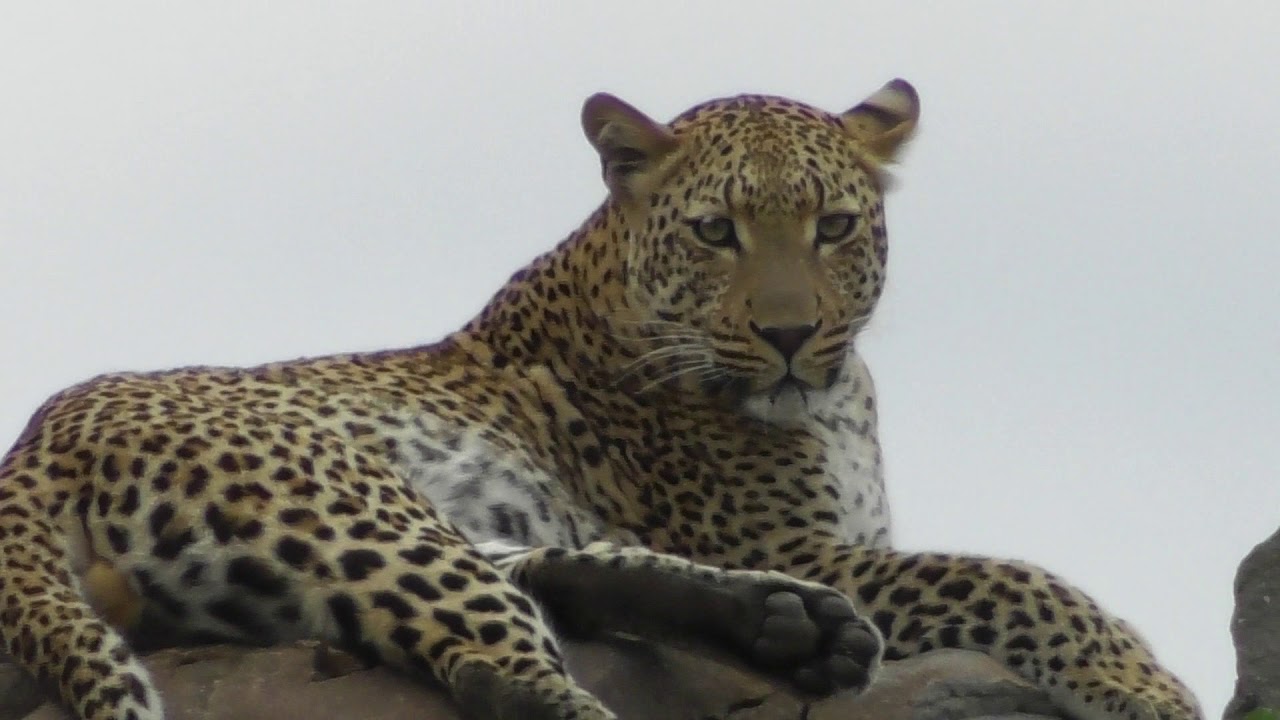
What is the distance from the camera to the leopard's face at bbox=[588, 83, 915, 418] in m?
11.2

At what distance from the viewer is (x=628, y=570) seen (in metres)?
9.13

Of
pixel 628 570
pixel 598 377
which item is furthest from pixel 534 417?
pixel 628 570

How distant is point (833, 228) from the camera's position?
11.4 m

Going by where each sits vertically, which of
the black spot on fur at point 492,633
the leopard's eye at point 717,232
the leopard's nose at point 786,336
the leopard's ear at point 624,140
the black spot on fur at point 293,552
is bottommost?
the black spot on fur at point 492,633

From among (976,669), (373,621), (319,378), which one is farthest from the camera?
(319,378)

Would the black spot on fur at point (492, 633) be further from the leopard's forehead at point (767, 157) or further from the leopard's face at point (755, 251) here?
the leopard's forehead at point (767, 157)

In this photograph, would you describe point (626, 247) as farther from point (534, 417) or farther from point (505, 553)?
point (505, 553)

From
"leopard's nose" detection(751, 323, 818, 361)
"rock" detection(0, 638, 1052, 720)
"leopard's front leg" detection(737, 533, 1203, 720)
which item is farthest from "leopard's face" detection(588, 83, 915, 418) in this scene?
"rock" detection(0, 638, 1052, 720)

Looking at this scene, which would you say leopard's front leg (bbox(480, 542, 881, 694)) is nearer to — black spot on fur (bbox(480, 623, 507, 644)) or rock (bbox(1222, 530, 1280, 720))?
black spot on fur (bbox(480, 623, 507, 644))

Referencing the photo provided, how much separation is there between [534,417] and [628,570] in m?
2.50

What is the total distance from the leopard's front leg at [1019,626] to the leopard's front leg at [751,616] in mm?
1136

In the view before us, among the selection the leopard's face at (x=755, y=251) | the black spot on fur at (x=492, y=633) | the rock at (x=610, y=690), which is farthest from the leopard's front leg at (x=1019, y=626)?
the black spot on fur at (x=492, y=633)

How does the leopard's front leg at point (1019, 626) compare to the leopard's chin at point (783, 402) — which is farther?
the leopard's chin at point (783, 402)

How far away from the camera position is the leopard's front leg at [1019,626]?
31.0ft
